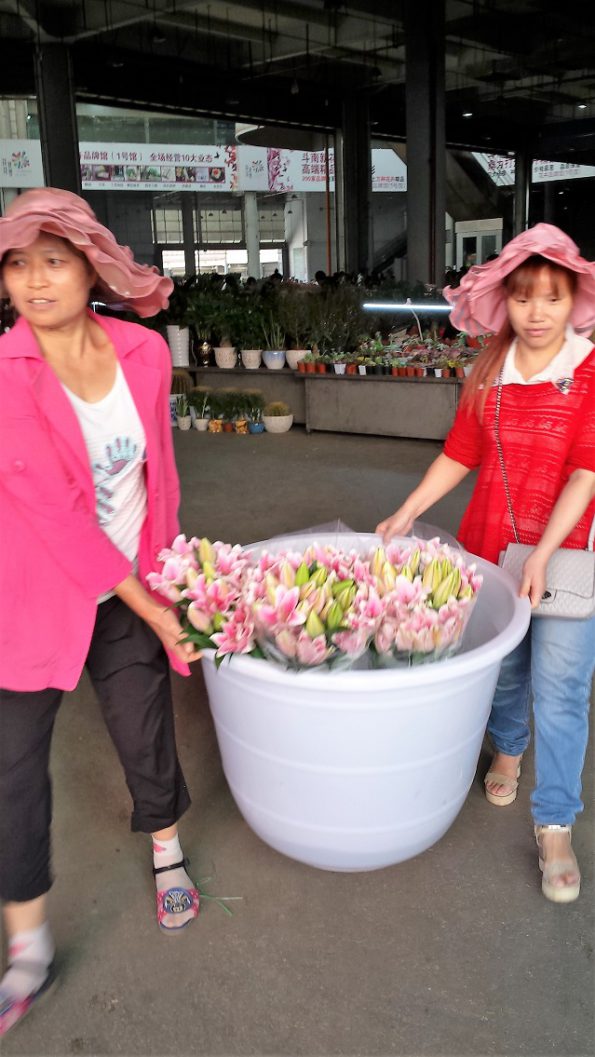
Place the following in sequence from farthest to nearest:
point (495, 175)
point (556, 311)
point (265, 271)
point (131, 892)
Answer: point (265, 271), point (495, 175), point (131, 892), point (556, 311)

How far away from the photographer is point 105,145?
17.5 m

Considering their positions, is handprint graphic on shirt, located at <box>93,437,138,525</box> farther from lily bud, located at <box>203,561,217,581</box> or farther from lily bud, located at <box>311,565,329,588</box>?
lily bud, located at <box>311,565,329,588</box>

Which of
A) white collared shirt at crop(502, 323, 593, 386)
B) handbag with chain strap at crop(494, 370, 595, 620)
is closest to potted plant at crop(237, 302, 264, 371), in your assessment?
white collared shirt at crop(502, 323, 593, 386)

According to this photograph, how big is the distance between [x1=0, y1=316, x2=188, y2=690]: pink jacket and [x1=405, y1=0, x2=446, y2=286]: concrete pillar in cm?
1136

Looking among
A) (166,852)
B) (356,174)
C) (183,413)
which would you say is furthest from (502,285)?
(356,174)

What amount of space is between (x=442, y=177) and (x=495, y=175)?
12274 mm

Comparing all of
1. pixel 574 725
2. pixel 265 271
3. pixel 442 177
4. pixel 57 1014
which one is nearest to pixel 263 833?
pixel 57 1014

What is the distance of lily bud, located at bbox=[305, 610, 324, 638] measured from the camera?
137cm

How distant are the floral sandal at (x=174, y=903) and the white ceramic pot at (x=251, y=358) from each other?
21.6ft

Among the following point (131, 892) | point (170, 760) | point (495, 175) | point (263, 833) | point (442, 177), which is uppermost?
point (495, 175)

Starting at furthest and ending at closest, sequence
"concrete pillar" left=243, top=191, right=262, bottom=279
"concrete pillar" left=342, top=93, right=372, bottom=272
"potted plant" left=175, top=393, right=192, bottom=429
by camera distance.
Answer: "concrete pillar" left=243, top=191, right=262, bottom=279, "concrete pillar" left=342, top=93, right=372, bottom=272, "potted plant" left=175, top=393, right=192, bottom=429

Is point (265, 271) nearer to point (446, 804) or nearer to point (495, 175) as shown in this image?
point (495, 175)

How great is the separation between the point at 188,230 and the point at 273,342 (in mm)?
18748

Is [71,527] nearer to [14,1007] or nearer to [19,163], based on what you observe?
[14,1007]
